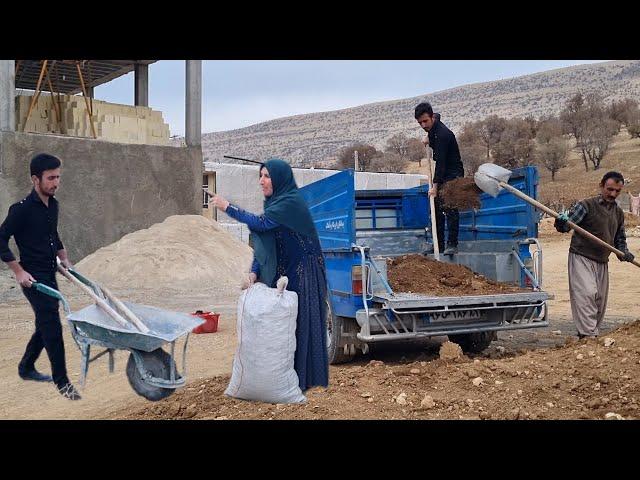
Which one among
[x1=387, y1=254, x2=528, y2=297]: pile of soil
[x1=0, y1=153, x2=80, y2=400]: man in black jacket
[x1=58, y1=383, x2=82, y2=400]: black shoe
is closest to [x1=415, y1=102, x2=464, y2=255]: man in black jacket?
[x1=387, y1=254, x2=528, y2=297]: pile of soil

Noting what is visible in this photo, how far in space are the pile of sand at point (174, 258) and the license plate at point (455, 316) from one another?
2.61m

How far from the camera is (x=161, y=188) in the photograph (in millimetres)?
6527

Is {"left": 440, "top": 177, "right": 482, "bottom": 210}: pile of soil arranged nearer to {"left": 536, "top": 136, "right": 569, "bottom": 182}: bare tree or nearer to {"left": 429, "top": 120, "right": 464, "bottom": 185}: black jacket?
{"left": 429, "top": 120, "right": 464, "bottom": 185}: black jacket

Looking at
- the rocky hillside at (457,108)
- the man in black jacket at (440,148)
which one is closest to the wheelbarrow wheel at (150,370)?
the man in black jacket at (440,148)

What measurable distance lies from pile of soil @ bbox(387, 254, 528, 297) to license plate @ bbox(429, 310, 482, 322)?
171 millimetres

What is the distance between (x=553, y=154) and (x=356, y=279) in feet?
88.7

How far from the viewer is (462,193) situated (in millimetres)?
7145

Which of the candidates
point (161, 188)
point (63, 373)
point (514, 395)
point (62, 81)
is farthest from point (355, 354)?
point (62, 81)

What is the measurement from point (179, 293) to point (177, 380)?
346cm

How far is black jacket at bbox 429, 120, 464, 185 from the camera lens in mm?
7199

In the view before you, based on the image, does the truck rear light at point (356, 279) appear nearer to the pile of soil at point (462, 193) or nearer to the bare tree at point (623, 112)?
the pile of soil at point (462, 193)

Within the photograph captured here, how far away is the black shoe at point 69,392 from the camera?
4543 mm

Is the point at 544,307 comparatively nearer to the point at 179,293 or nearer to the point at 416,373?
the point at 416,373

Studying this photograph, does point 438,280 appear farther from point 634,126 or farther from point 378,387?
point 634,126
